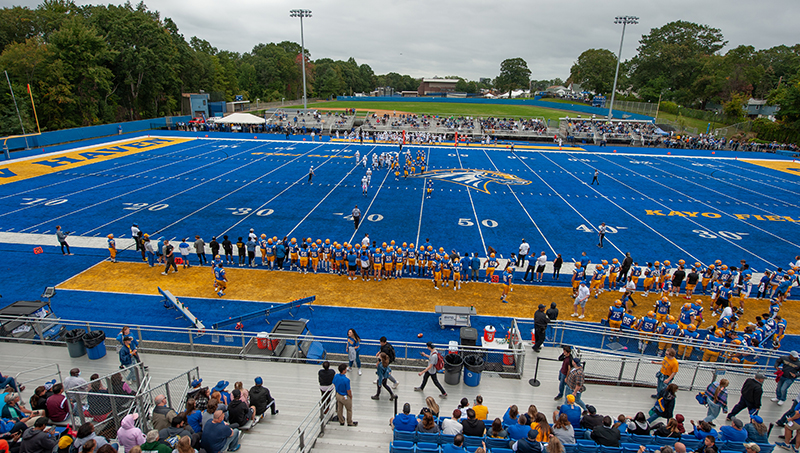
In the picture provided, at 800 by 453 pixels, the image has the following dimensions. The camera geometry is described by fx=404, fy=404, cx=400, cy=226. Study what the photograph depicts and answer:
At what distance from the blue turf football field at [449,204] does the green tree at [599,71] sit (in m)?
61.1

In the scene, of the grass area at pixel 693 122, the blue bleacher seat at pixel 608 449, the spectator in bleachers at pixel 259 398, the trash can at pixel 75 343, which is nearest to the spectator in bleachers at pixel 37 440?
the spectator in bleachers at pixel 259 398

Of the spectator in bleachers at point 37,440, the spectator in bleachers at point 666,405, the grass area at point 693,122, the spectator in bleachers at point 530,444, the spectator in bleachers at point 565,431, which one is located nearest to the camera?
the spectator in bleachers at point 37,440

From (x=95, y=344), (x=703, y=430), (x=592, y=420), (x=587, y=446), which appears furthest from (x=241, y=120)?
(x=703, y=430)

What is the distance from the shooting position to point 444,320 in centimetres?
1189

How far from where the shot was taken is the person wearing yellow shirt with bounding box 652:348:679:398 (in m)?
Result: 7.61

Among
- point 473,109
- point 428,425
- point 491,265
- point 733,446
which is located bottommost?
point 491,265

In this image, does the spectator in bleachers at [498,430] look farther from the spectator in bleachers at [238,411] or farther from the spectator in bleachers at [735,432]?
the spectator in bleachers at [238,411]

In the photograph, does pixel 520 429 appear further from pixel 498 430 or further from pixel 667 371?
pixel 667 371

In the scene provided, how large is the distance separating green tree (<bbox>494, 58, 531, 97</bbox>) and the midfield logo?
112 meters

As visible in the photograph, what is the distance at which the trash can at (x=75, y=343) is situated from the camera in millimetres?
8795

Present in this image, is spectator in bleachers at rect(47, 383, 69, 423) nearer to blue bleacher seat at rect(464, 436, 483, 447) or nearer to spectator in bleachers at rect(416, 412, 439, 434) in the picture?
spectator in bleachers at rect(416, 412, 439, 434)

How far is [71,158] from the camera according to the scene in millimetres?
34594

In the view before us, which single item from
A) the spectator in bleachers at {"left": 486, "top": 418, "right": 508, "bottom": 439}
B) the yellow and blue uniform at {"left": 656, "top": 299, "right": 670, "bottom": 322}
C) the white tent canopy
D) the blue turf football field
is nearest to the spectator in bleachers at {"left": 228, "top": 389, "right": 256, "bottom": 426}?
the spectator in bleachers at {"left": 486, "top": 418, "right": 508, "bottom": 439}

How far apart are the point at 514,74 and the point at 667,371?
141 m
